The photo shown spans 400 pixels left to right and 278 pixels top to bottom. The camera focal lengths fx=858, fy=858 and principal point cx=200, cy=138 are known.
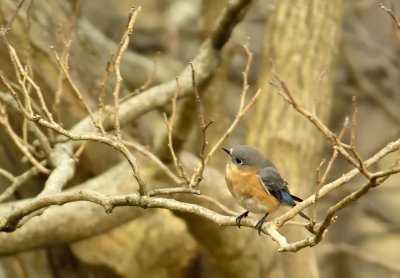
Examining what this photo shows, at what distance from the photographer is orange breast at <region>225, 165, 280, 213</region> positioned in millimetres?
3213

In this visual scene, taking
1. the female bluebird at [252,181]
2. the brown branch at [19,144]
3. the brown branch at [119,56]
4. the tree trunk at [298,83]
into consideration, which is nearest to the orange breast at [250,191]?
the female bluebird at [252,181]

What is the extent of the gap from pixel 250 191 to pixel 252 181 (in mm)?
39

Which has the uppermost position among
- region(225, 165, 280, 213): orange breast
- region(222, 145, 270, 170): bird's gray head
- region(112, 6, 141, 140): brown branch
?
region(112, 6, 141, 140): brown branch

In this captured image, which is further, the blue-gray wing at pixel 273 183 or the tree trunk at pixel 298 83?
the tree trunk at pixel 298 83

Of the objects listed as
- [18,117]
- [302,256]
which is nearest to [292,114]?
[302,256]

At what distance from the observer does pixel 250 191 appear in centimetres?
321

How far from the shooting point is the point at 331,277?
859 centimetres

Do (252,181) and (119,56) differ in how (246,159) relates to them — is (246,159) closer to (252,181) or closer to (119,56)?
(252,181)

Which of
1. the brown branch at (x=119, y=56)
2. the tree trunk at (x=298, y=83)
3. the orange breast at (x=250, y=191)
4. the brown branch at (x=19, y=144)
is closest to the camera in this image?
the brown branch at (x=119, y=56)

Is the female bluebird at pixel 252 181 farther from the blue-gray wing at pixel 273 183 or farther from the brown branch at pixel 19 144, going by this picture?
the brown branch at pixel 19 144

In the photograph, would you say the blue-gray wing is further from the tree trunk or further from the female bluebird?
the tree trunk

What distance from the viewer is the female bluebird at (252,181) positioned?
10.5 feet

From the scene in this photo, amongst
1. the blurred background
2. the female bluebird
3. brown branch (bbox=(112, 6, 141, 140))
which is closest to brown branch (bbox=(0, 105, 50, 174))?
the blurred background

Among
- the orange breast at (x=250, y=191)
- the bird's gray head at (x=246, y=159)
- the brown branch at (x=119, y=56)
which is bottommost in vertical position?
the orange breast at (x=250, y=191)
